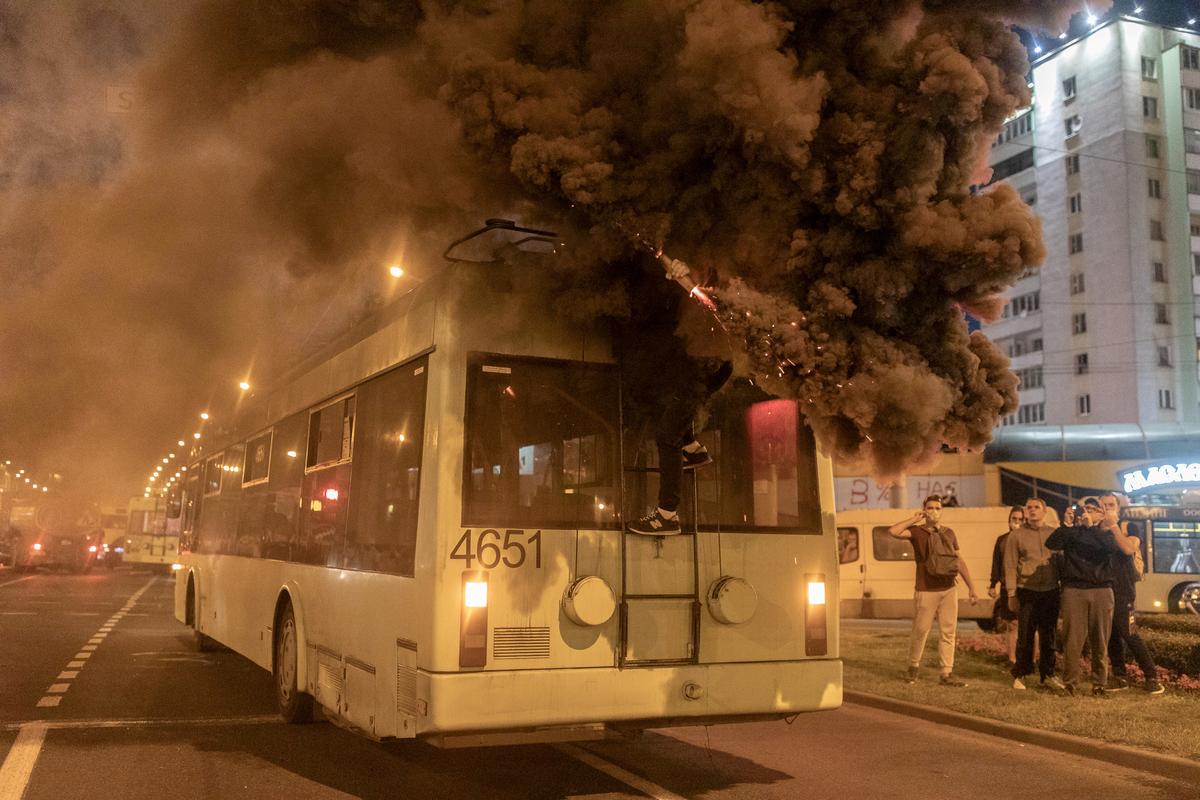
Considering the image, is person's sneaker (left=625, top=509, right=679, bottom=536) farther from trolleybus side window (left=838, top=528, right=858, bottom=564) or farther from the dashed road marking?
trolleybus side window (left=838, top=528, right=858, bottom=564)

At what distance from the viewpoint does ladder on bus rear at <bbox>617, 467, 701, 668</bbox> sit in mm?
5594

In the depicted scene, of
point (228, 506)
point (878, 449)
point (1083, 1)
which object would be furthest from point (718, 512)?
point (228, 506)

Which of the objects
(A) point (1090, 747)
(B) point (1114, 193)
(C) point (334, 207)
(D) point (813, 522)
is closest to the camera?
(D) point (813, 522)

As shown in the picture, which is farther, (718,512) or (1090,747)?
(1090,747)

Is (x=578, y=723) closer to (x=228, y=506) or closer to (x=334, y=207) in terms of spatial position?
(x=334, y=207)

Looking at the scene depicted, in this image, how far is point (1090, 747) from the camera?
7188mm

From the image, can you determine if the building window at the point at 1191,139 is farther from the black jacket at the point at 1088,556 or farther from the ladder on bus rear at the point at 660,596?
the ladder on bus rear at the point at 660,596

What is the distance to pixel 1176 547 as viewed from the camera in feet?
63.3

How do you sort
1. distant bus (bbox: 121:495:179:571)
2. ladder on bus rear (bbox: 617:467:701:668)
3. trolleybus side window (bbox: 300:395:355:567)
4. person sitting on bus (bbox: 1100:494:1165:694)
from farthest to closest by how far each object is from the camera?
distant bus (bbox: 121:495:179:571), person sitting on bus (bbox: 1100:494:1165:694), trolleybus side window (bbox: 300:395:355:567), ladder on bus rear (bbox: 617:467:701:668)

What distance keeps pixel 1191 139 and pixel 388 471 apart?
193 ft

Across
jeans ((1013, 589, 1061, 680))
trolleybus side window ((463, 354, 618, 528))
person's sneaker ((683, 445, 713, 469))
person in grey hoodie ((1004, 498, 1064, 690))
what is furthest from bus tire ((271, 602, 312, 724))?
jeans ((1013, 589, 1061, 680))

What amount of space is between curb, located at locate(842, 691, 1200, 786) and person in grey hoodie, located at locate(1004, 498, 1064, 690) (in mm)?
1315

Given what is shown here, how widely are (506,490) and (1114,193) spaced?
181ft

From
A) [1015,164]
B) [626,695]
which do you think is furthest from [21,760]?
[1015,164]
